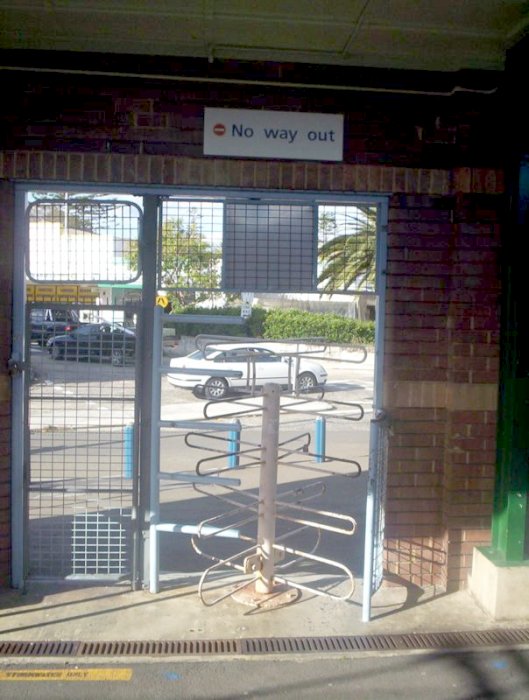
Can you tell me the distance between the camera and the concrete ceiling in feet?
15.5

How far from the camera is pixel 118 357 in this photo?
5.38 m

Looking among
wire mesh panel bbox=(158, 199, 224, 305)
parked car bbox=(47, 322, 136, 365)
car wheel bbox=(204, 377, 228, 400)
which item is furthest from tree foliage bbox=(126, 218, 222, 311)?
car wheel bbox=(204, 377, 228, 400)

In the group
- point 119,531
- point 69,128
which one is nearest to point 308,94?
point 69,128

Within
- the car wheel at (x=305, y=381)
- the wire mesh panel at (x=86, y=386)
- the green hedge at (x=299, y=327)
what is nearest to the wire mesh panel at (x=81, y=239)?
the wire mesh panel at (x=86, y=386)

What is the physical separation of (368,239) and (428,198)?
1.66 feet

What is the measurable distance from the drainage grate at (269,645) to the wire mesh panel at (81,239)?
7.84 feet

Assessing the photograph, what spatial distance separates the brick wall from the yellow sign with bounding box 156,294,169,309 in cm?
79

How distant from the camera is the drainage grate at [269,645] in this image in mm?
4590

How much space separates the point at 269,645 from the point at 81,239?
2.94 metres

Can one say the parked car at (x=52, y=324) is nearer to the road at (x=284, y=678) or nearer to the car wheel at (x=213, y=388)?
the car wheel at (x=213, y=388)

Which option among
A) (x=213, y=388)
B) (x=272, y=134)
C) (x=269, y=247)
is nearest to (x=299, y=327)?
(x=213, y=388)

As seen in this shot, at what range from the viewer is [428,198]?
5465 mm

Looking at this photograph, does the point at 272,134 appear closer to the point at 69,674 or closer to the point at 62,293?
the point at 62,293

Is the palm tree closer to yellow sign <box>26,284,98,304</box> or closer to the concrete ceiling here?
the concrete ceiling
